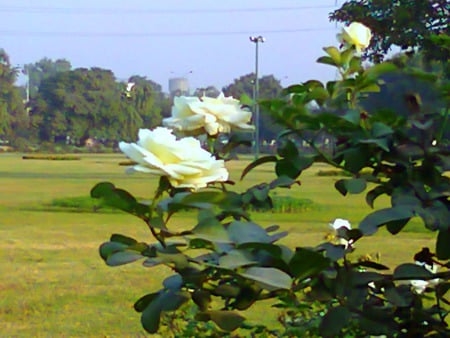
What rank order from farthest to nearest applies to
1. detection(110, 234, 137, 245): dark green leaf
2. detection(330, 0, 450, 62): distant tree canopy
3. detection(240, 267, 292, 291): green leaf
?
detection(330, 0, 450, 62): distant tree canopy
detection(110, 234, 137, 245): dark green leaf
detection(240, 267, 292, 291): green leaf

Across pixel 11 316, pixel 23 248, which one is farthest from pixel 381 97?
pixel 23 248

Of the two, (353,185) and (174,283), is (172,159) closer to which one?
(174,283)

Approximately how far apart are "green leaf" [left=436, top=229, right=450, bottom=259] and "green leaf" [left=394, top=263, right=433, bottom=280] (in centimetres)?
4

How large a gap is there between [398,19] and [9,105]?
3820cm

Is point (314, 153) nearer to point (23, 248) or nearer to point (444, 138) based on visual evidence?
point (444, 138)

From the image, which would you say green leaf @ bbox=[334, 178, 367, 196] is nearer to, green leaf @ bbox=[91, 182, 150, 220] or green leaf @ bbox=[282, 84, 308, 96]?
green leaf @ bbox=[282, 84, 308, 96]

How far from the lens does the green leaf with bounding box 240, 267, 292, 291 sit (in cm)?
86

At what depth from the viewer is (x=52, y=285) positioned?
5.04m

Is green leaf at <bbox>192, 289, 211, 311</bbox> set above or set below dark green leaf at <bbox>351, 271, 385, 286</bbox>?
below

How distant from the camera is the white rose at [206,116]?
3.84ft

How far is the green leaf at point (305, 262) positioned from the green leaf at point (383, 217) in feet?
0.27

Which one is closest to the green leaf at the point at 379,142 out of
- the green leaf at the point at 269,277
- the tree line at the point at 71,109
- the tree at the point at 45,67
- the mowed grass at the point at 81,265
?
the green leaf at the point at 269,277

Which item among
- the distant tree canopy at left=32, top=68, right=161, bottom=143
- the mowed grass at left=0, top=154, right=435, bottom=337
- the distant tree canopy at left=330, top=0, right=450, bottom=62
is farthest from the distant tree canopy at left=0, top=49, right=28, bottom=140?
the distant tree canopy at left=330, top=0, right=450, bottom=62

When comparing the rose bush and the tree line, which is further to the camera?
the tree line
